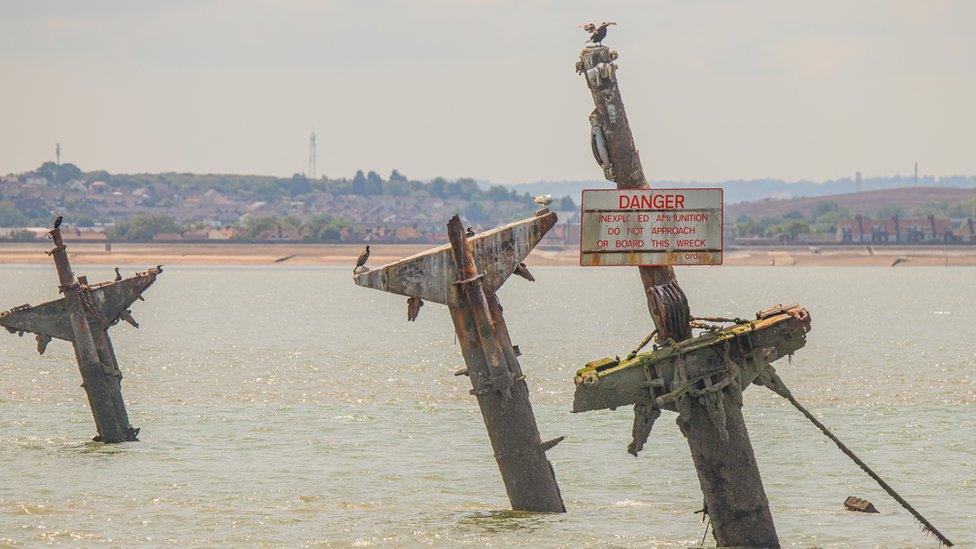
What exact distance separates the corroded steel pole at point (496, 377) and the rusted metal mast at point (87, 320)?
1016cm

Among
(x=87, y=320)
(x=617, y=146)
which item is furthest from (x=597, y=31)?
(x=87, y=320)

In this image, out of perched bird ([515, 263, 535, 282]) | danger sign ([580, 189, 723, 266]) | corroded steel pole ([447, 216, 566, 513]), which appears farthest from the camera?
perched bird ([515, 263, 535, 282])

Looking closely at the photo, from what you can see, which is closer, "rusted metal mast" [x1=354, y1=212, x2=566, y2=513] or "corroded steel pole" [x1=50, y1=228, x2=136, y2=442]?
"rusted metal mast" [x1=354, y1=212, x2=566, y2=513]

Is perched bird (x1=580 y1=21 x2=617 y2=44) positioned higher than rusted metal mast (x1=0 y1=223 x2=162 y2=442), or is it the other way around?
perched bird (x1=580 y1=21 x2=617 y2=44)

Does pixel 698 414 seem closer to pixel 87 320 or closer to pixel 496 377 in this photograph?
pixel 496 377

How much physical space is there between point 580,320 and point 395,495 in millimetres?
74974

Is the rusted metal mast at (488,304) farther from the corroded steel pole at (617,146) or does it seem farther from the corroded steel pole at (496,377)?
the corroded steel pole at (617,146)

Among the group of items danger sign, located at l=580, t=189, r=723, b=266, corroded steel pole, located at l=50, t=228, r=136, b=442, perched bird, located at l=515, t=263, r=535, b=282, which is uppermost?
danger sign, located at l=580, t=189, r=723, b=266

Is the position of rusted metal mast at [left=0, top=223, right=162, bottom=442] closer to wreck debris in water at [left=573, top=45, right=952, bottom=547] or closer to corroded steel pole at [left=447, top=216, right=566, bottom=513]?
corroded steel pole at [left=447, top=216, right=566, bottom=513]

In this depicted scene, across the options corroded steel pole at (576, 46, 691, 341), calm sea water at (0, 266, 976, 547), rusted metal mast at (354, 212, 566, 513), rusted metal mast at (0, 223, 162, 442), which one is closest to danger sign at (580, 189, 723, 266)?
corroded steel pole at (576, 46, 691, 341)

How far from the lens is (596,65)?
1952cm

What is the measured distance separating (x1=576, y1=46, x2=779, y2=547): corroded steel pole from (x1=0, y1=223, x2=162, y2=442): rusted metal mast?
12.8m

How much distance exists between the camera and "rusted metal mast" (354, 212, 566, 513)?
2122 cm

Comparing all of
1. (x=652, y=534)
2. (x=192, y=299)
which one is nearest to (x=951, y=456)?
(x=652, y=534)
